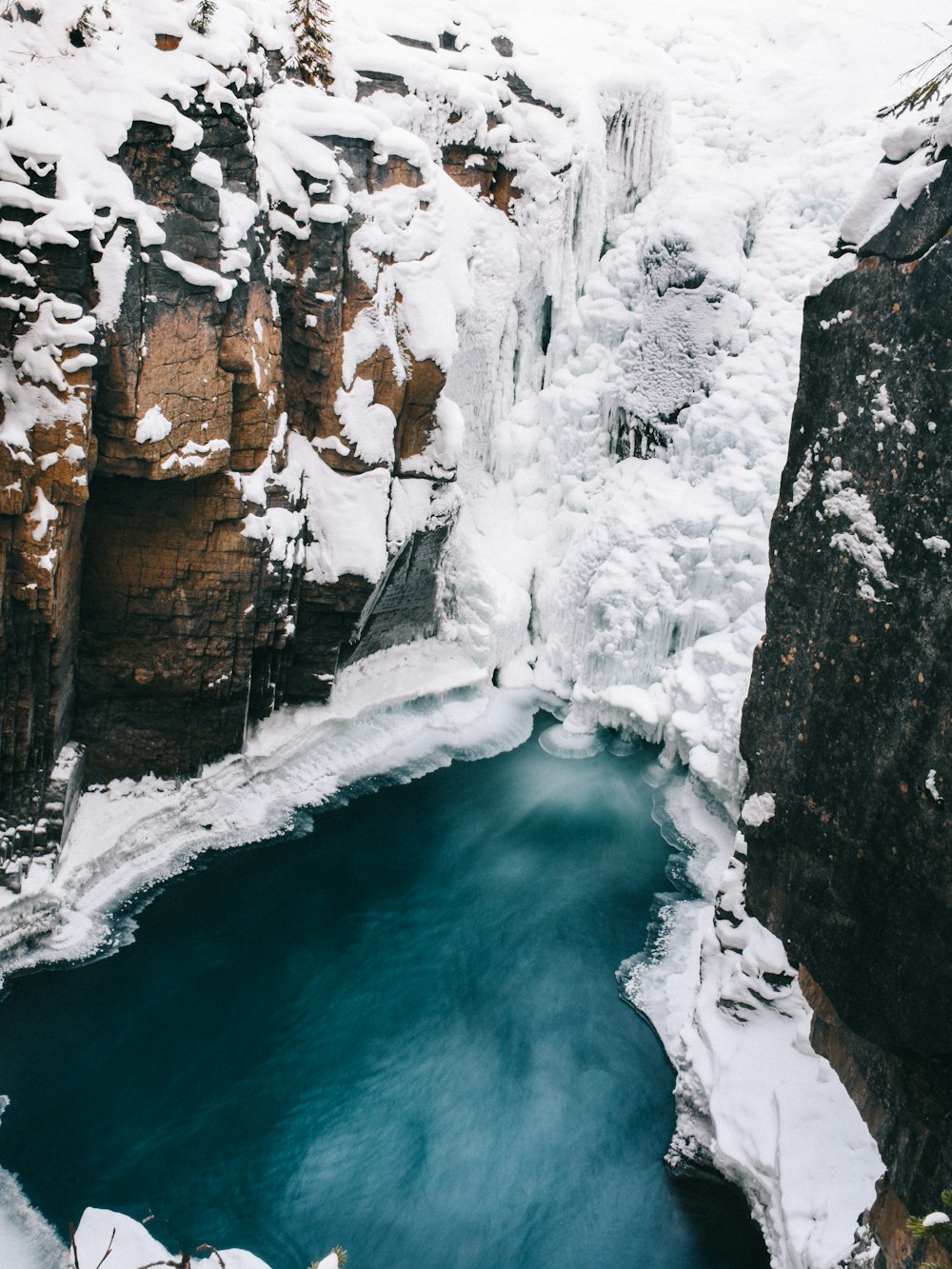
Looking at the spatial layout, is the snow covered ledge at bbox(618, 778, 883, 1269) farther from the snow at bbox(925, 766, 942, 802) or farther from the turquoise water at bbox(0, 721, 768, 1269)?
the snow at bbox(925, 766, 942, 802)

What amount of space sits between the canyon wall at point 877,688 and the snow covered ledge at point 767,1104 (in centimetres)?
199

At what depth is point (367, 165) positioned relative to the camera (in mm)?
12031

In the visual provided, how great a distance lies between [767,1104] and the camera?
24.8ft

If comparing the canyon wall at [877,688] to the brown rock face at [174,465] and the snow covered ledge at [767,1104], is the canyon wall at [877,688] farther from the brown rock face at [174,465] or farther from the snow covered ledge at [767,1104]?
the brown rock face at [174,465]

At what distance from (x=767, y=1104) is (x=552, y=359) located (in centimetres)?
1289

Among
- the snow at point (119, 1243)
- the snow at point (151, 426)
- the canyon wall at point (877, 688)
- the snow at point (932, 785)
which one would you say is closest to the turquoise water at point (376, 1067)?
the snow at point (119, 1243)

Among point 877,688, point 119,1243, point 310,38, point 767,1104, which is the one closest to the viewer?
point 877,688

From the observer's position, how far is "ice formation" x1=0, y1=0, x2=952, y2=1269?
9625mm

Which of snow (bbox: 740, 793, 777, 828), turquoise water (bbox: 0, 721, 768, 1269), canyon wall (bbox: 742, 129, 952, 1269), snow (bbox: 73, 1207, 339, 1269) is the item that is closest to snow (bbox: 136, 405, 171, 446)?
turquoise water (bbox: 0, 721, 768, 1269)

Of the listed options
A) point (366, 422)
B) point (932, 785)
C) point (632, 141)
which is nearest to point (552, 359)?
point (632, 141)

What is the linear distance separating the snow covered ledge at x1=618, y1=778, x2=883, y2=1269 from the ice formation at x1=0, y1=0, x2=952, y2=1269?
2.9 inches

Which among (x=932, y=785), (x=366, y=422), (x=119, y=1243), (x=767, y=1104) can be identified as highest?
(x=366, y=422)

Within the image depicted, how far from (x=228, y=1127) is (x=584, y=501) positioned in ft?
37.3

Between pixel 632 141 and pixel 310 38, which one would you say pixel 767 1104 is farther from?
pixel 632 141
